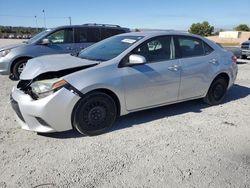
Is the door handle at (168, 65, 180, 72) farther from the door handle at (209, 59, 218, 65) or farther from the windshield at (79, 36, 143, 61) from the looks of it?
the door handle at (209, 59, 218, 65)

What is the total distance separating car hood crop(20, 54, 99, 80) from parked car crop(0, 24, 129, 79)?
3879 millimetres

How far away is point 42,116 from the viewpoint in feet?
12.3

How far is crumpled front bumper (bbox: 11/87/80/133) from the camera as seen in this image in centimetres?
374

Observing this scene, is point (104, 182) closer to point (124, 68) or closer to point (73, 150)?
point (73, 150)

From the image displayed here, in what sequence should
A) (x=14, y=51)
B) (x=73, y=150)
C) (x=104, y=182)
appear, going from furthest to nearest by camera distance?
1. (x=14, y=51)
2. (x=73, y=150)
3. (x=104, y=182)

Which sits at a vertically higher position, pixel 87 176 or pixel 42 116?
pixel 42 116

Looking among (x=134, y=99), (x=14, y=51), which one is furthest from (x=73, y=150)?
(x=14, y=51)

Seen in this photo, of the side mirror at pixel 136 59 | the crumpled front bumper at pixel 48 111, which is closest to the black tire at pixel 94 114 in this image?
the crumpled front bumper at pixel 48 111

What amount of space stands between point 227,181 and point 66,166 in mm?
1863

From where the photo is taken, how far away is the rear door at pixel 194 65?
508 cm

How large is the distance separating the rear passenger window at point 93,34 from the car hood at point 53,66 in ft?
16.5

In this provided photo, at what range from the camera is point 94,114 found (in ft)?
13.5

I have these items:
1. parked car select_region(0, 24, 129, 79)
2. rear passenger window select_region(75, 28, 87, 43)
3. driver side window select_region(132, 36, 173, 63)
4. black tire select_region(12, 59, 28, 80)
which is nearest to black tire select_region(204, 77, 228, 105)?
driver side window select_region(132, 36, 173, 63)

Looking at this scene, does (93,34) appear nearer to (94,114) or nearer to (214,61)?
(214,61)
